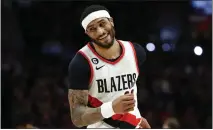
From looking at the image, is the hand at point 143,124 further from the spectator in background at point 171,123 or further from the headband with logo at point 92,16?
the spectator in background at point 171,123

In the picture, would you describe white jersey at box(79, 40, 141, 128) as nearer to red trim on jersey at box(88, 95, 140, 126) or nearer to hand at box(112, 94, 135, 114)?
red trim on jersey at box(88, 95, 140, 126)

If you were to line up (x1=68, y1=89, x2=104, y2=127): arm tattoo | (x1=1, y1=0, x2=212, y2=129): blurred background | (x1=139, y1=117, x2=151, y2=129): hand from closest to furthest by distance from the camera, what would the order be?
(x1=68, y1=89, x2=104, y2=127): arm tattoo < (x1=139, y1=117, x2=151, y2=129): hand < (x1=1, y1=0, x2=212, y2=129): blurred background

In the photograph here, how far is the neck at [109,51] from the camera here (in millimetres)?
2859

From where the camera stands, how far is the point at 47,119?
4227mm

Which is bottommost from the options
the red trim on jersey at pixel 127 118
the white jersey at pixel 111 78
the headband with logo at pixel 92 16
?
the red trim on jersey at pixel 127 118

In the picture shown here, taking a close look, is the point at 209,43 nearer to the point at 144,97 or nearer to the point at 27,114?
the point at 144,97

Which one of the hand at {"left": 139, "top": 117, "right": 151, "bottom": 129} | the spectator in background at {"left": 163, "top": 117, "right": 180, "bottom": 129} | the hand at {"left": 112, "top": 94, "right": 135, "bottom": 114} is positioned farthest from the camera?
the spectator in background at {"left": 163, "top": 117, "right": 180, "bottom": 129}

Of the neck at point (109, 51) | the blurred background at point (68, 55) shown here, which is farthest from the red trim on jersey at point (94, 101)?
the blurred background at point (68, 55)

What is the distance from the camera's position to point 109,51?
2.87 meters

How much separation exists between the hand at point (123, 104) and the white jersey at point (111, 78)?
0.43 feet

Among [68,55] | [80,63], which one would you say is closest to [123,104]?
[80,63]

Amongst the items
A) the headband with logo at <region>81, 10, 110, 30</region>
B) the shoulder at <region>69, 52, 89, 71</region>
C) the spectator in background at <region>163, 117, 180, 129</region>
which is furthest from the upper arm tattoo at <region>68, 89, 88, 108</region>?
the spectator in background at <region>163, 117, 180, 129</region>

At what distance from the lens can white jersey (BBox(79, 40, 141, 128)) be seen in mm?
2809

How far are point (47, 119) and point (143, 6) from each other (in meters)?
1.33
